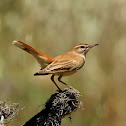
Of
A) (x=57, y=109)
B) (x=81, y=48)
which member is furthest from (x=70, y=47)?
(x=57, y=109)

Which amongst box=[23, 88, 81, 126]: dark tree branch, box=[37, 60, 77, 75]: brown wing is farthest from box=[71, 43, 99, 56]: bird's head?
box=[23, 88, 81, 126]: dark tree branch

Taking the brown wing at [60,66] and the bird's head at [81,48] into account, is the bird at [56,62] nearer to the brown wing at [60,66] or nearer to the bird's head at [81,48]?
the brown wing at [60,66]

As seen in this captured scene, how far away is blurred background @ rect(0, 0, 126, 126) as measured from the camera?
17.4 feet

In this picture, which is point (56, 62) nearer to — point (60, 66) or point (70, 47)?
point (60, 66)

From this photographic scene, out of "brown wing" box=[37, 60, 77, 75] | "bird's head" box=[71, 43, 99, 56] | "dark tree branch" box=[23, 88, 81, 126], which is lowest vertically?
"dark tree branch" box=[23, 88, 81, 126]

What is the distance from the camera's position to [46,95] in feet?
16.9

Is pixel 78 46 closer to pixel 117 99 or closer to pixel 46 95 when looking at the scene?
pixel 46 95

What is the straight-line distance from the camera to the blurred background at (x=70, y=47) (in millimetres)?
5297

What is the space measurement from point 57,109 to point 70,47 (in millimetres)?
2373

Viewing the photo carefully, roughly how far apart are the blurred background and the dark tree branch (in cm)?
126

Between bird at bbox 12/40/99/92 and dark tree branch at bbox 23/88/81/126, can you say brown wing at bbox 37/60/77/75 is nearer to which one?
bird at bbox 12/40/99/92

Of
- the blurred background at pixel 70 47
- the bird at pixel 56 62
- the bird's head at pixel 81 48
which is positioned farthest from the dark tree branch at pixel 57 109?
the blurred background at pixel 70 47

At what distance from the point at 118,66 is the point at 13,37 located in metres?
1.83

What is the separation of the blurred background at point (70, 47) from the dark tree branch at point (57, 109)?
4.13 feet
